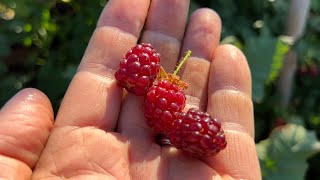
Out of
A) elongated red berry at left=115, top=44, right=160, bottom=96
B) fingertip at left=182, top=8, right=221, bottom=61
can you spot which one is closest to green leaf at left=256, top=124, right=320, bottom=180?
fingertip at left=182, top=8, right=221, bottom=61

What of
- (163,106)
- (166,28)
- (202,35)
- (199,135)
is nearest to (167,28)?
(166,28)

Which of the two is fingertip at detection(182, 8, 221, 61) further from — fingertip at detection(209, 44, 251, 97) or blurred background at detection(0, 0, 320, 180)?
blurred background at detection(0, 0, 320, 180)

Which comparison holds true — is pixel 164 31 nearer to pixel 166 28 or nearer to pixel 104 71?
pixel 166 28

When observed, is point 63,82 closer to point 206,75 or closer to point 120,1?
point 120,1

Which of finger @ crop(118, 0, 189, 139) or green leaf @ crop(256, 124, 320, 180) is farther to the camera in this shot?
green leaf @ crop(256, 124, 320, 180)

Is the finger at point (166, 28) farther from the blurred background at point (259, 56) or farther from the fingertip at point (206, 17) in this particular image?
the blurred background at point (259, 56)

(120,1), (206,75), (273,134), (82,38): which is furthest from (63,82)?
(273,134)

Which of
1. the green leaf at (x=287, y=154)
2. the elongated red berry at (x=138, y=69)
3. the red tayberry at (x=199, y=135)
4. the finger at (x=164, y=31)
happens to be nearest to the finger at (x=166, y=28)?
the finger at (x=164, y=31)

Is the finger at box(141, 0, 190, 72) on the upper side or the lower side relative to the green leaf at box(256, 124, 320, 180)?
upper
